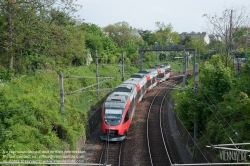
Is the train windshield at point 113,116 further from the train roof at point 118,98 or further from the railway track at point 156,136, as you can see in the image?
the railway track at point 156,136

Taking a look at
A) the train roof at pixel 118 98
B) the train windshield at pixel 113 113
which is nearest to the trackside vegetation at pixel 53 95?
the train roof at pixel 118 98

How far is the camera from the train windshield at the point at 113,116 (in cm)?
1778

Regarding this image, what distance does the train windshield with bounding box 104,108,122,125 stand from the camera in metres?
17.8

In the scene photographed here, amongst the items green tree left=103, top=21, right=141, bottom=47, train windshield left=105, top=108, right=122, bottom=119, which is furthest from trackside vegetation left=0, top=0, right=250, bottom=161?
green tree left=103, top=21, right=141, bottom=47

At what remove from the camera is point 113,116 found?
17.9 meters

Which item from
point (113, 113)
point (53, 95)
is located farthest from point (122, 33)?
point (113, 113)

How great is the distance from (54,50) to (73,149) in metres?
10.4

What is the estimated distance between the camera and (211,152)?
14.9 m

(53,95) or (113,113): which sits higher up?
(53,95)

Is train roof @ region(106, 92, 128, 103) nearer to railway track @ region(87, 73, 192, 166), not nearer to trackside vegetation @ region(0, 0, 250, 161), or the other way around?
trackside vegetation @ region(0, 0, 250, 161)

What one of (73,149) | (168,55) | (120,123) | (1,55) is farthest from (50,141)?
(168,55)

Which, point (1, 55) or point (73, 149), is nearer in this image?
point (73, 149)

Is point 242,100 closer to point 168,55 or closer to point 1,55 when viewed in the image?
point 1,55

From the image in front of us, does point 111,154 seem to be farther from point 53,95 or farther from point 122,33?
point 122,33
